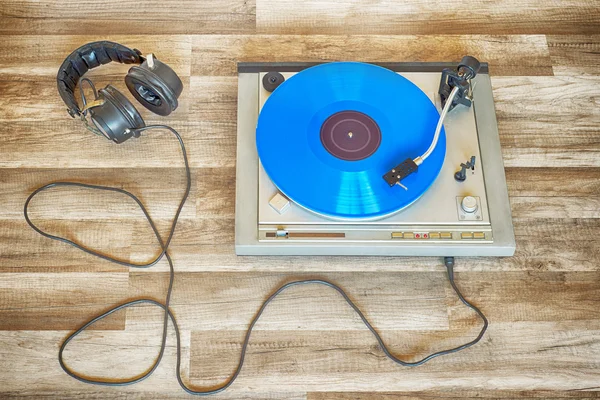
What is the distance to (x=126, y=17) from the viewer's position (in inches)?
75.2

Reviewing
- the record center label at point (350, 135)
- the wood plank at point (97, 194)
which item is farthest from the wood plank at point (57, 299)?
the record center label at point (350, 135)

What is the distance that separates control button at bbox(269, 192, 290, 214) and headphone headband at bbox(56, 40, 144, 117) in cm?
52

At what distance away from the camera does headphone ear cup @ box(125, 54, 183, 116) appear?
1.49 metres

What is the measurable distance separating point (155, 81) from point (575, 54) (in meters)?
1.29

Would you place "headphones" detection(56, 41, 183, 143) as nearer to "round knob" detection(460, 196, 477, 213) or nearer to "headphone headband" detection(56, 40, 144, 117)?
"headphone headband" detection(56, 40, 144, 117)

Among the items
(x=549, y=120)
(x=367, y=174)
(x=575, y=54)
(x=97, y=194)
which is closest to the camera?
(x=367, y=174)

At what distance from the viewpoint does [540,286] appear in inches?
62.3

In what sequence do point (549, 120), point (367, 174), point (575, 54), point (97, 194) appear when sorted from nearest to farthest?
point (367, 174) → point (97, 194) → point (549, 120) → point (575, 54)

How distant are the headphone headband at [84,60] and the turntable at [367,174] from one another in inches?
15.8

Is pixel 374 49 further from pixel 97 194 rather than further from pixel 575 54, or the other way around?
pixel 97 194

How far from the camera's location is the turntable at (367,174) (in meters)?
1.42

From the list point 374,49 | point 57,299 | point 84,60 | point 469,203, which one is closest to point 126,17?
point 84,60

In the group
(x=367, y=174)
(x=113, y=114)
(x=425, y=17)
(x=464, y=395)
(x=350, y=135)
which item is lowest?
(x=464, y=395)

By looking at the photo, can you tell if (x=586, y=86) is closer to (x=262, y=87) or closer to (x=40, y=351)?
(x=262, y=87)
